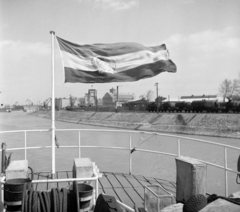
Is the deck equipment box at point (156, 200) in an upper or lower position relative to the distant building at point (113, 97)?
lower

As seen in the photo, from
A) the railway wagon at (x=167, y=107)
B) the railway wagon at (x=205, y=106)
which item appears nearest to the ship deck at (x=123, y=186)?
the railway wagon at (x=205, y=106)

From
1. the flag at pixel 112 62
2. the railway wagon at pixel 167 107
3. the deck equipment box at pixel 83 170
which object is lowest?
the deck equipment box at pixel 83 170

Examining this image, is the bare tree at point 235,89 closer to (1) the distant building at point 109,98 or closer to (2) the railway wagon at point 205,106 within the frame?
(2) the railway wagon at point 205,106

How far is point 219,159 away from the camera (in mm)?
18656

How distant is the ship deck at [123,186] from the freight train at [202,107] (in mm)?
43958

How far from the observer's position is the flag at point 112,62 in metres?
6.80

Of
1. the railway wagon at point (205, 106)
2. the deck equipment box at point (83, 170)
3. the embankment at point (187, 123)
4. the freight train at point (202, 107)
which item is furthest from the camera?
the railway wagon at point (205, 106)

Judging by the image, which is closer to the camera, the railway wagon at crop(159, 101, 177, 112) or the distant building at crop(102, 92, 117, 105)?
the railway wagon at crop(159, 101, 177, 112)

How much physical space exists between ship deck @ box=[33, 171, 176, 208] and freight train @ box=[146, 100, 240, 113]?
44.0m

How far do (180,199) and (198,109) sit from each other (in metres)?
51.0

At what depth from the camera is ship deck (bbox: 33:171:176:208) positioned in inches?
229

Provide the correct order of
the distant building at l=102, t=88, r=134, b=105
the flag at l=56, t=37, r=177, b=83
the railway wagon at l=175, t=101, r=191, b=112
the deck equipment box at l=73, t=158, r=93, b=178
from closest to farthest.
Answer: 1. the deck equipment box at l=73, t=158, r=93, b=178
2. the flag at l=56, t=37, r=177, b=83
3. the railway wagon at l=175, t=101, r=191, b=112
4. the distant building at l=102, t=88, r=134, b=105

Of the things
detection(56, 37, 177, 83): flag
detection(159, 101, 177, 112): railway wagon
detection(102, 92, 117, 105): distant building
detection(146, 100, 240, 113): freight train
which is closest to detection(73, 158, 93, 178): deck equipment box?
detection(56, 37, 177, 83): flag

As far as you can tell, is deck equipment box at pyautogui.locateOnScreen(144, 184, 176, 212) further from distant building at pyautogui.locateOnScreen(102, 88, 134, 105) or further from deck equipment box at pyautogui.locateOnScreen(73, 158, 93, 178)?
distant building at pyautogui.locateOnScreen(102, 88, 134, 105)
